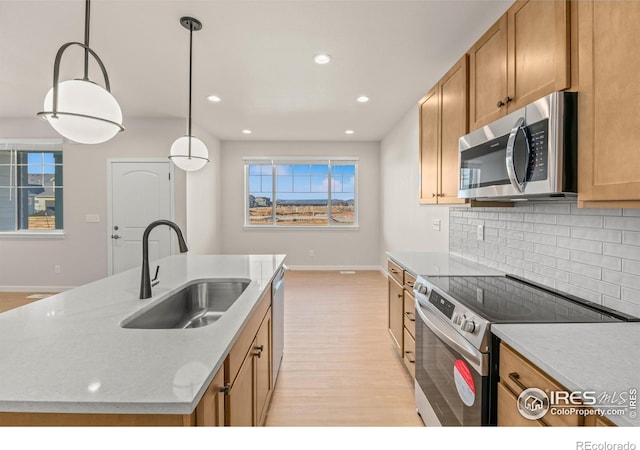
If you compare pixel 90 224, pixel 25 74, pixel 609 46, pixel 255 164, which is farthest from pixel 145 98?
pixel 609 46

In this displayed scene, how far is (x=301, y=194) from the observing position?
6.76 metres

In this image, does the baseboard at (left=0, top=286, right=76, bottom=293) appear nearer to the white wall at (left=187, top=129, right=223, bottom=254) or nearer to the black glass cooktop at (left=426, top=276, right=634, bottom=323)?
the white wall at (left=187, top=129, right=223, bottom=254)

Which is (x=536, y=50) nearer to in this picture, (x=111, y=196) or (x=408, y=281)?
(x=408, y=281)

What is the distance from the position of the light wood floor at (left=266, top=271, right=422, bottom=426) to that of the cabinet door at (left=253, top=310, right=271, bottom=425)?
0.81 ft

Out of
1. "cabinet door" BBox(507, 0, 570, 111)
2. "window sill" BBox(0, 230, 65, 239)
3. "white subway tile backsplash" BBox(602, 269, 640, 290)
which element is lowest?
"white subway tile backsplash" BBox(602, 269, 640, 290)

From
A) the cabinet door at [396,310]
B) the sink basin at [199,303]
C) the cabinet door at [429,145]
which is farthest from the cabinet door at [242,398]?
the cabinet door at [429,145]

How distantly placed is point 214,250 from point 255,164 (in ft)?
6.32

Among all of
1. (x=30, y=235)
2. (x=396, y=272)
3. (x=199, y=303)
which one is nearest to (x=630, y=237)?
(x=396, y=272)

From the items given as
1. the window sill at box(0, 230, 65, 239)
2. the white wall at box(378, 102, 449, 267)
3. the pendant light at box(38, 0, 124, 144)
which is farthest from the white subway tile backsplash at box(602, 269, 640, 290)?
the window sill at box(0, 230, 65, 239)

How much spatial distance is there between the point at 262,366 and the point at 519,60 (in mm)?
2007

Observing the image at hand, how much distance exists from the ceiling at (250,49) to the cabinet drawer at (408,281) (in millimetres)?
1807

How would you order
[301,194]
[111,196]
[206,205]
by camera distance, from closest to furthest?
[111,196] → [206,205] → [301,194]

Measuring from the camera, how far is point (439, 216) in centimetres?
348

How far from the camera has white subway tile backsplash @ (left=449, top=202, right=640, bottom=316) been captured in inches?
52.1
